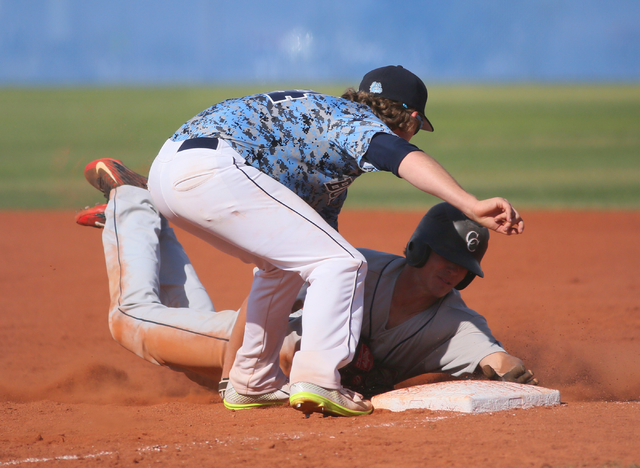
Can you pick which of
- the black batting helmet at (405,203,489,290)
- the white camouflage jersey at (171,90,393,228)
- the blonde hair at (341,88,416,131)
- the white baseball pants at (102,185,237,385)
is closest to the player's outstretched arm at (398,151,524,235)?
the white camouflage jersey at (171,90,393,228)

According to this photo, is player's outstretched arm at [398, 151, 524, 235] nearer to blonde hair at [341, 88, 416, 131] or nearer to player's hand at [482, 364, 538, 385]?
blonde hair at [341, 88, 416, 131]

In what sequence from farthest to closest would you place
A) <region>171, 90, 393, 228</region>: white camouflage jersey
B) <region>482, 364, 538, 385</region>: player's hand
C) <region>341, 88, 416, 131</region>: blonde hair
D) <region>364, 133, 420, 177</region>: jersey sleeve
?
<region>482, 364, 538, 385</region>: player's hand
<region>341, 88, 416, 131</region>: blonde hair
<region>171, 90, 393, 228</region>: white camouflage jersey
<region>364, 133, 420, 177</region>: jersey sleeve

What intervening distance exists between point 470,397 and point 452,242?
2.56 feet

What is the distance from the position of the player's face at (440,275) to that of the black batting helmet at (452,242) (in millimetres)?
33

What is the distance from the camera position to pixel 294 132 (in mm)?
2426

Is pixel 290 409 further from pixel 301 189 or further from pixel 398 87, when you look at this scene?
pixel 398 87

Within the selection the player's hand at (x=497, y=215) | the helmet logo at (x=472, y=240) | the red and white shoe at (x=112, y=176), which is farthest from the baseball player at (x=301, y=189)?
the red and white shoe at (x=112, y=176)

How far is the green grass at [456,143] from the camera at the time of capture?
12.4 metres

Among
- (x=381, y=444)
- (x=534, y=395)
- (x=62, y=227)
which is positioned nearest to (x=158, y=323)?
(x=381, y=444)

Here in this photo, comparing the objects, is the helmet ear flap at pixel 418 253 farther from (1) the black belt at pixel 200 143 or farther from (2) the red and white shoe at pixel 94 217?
(2) the red and white shoe at pixel 94 217

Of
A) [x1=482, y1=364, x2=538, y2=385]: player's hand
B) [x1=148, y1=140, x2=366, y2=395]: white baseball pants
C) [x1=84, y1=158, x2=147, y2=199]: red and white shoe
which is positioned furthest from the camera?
[x1=84, y1=158, x2=147, y2=199]: red and white shoe

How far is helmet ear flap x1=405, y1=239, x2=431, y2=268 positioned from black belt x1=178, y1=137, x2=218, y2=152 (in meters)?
1.11

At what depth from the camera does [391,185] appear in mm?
15438

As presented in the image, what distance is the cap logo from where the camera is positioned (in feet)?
8.68
